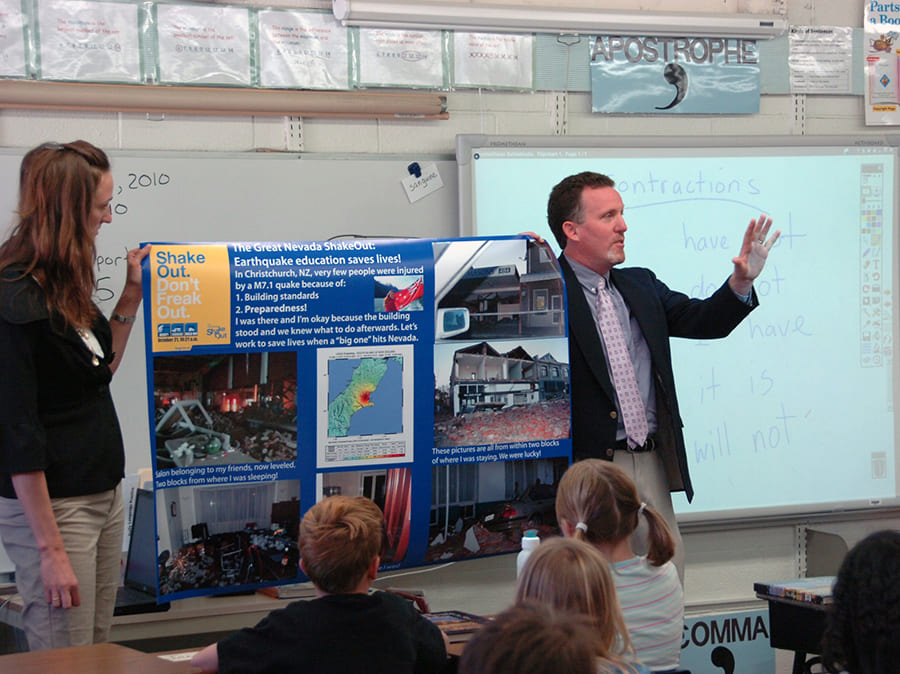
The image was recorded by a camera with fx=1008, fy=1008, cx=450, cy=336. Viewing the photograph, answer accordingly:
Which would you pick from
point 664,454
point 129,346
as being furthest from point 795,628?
point 129,346

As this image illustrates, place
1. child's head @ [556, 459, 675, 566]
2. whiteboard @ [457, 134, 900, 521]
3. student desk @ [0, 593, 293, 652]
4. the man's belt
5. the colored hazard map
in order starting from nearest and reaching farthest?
child's head @ [556, 459, 675, 566] < the colored hazard map < the man's belt < student desk @ [0, 593, 293, 652] < whiteboard @ [457, 134, 900, 521]

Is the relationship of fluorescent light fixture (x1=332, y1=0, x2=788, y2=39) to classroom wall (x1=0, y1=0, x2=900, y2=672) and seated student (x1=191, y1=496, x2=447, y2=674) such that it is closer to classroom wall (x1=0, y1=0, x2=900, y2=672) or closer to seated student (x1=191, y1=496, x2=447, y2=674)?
classroom wall (x1=0, y1=0, x2=900, y2=672)

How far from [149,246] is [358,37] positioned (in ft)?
4.54

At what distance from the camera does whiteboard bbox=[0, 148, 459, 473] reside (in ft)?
10.4

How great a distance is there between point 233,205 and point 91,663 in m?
1.88

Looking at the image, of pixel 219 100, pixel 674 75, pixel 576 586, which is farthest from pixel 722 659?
pixel 219 100

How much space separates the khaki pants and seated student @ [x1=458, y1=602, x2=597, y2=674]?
1.14 metres

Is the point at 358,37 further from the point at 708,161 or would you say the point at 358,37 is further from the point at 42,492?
the point at 42,492

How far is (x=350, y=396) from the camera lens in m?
2.47

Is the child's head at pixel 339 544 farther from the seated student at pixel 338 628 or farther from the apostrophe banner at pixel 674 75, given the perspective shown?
the apostrophe banner at pixel 674 75

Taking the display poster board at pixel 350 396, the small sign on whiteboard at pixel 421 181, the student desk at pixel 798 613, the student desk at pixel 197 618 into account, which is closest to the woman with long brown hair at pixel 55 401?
the display poster board at pixel 350 396

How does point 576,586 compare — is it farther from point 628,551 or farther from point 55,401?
point 55,401

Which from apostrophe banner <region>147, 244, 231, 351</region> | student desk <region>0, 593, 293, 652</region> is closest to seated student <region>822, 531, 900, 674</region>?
apostrophe banner <region>147, 244, 231, 351</region>

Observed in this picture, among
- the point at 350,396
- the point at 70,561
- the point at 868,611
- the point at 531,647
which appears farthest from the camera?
the point at 350,396
